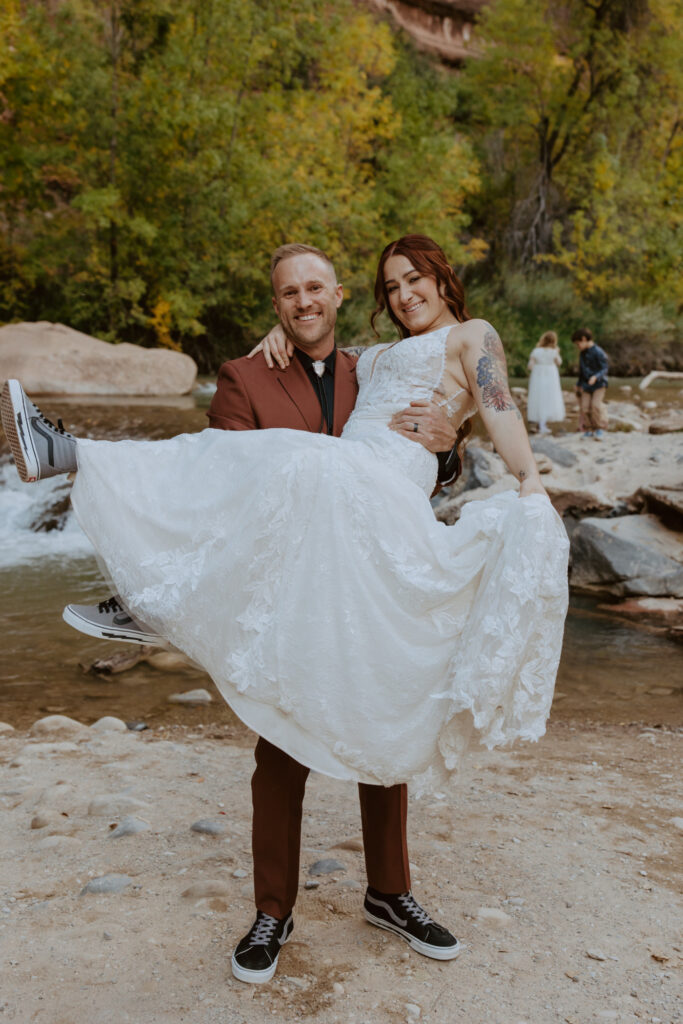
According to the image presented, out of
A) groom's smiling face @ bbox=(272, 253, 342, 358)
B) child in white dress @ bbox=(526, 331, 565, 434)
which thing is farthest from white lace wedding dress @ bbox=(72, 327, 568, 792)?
child in white dress @ bbox=(526, 331, 565, 434)

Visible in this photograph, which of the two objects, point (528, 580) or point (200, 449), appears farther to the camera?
point (200, 449)

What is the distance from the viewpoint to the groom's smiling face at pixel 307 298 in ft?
10.6

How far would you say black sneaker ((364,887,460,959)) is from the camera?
9.82 ft

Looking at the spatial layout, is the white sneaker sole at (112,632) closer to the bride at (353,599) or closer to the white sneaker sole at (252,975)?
the bride at (353,599)

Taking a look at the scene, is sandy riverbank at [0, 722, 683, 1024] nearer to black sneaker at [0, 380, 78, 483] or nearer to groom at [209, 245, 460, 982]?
groom at [209, 245, 460, 982]

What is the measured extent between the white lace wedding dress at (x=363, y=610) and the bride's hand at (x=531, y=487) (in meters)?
0.04

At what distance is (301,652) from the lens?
103 inches

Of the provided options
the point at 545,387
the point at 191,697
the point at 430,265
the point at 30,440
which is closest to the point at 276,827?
the point at 30,440

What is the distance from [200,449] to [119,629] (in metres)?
0.66

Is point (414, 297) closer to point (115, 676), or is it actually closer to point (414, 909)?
point (414, 909)

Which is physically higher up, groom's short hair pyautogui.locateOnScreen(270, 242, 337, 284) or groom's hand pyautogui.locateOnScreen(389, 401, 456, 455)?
groom's short hair pyautogui.locateOnScreen(270, 242, 337, 284)

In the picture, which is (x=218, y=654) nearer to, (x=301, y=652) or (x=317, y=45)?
(x=301, y=652)

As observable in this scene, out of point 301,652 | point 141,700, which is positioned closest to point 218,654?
point 301,652

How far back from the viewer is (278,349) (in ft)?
10.7
